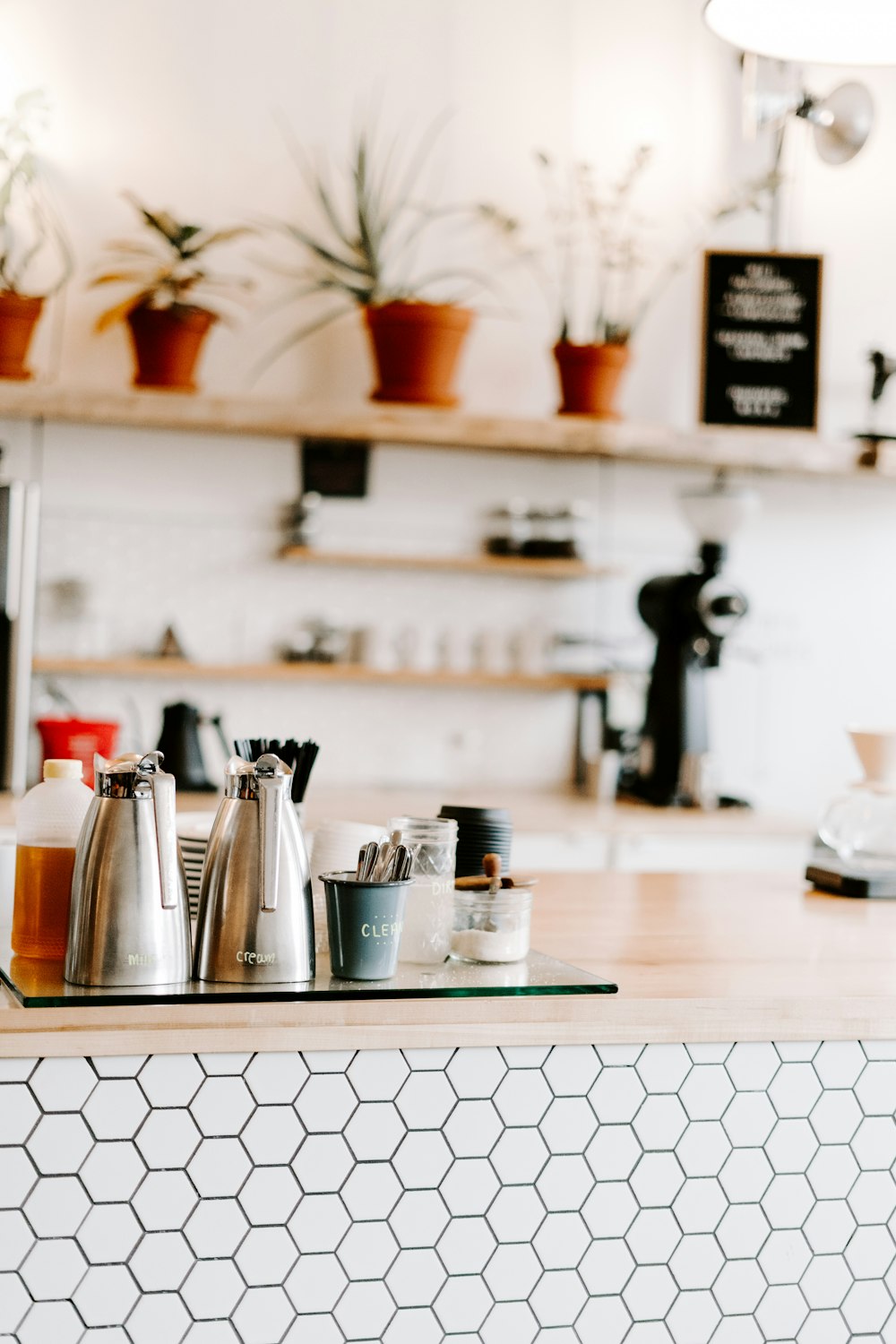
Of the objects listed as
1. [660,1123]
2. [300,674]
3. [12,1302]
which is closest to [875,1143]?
[660,1123]

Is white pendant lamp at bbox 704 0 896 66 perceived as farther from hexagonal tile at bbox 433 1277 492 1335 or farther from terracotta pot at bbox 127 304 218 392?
terracotta pot at bbox 127 304 218 392

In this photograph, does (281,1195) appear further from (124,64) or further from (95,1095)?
(124,64)

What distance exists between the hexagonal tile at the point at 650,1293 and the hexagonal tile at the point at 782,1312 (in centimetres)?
11

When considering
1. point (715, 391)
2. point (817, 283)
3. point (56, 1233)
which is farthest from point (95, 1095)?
point (817, 283)

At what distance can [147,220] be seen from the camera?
3.61 meters

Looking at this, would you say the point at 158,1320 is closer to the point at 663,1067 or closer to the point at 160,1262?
the point at 160,1262

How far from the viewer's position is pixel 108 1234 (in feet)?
4.42

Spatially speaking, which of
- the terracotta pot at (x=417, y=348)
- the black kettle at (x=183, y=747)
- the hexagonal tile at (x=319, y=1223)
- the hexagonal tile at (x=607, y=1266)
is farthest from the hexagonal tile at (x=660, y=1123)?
the terracotta pot at (x=417, y=348)

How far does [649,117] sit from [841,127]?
58 centimetres

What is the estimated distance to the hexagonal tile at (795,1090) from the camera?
1.57 meters

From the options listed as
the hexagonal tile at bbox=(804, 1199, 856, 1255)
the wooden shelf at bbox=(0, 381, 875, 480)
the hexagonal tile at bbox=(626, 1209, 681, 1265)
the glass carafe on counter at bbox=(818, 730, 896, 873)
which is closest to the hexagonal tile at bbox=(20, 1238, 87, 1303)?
the hexagonal tile at bbox=(626, 1209, 681, 1265)

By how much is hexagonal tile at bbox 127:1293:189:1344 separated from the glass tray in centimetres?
27

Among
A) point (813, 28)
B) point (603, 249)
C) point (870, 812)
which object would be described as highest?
point (603, 249)

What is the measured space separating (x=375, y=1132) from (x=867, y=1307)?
60cm
